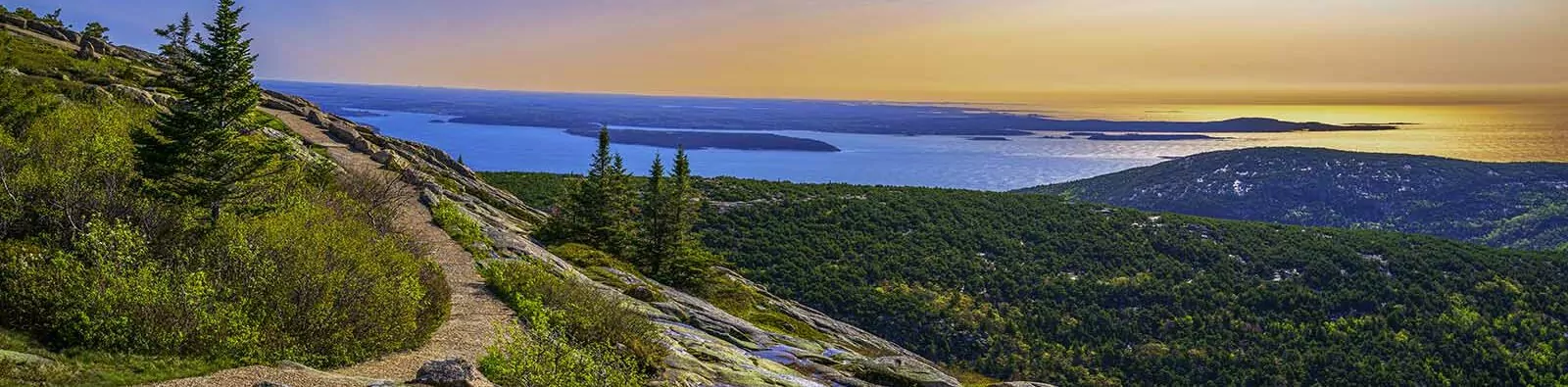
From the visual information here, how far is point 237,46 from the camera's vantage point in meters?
18.7

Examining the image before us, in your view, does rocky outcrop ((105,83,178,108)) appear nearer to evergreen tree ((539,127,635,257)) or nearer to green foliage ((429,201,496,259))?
green foliage ((429,201,496,259))

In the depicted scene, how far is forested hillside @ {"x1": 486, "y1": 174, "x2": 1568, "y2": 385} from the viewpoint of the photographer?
62188mm

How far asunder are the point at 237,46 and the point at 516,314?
10604 millimetres

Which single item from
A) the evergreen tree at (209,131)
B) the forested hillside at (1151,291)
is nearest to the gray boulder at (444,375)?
the evergreen tree at (209,131)

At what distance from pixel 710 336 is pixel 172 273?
631 inches

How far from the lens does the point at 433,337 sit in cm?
1809

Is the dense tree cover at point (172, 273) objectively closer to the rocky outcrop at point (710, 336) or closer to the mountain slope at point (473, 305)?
the mountain slope at point (473, 305)

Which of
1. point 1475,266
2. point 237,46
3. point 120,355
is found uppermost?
point 237,46

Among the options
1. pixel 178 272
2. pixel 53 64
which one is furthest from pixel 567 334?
pixel 53 64

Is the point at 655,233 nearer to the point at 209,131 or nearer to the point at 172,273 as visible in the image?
the point at 209,131

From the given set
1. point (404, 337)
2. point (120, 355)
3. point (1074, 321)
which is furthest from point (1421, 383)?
point (120, 355)

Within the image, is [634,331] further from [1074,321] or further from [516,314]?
[1074,321]

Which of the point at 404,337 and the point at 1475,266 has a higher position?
the point at 404,337

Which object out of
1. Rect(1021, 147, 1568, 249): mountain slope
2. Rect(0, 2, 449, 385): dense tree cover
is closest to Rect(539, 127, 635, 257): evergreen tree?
Rect(0, 2, 449, 385): dense tree cover
